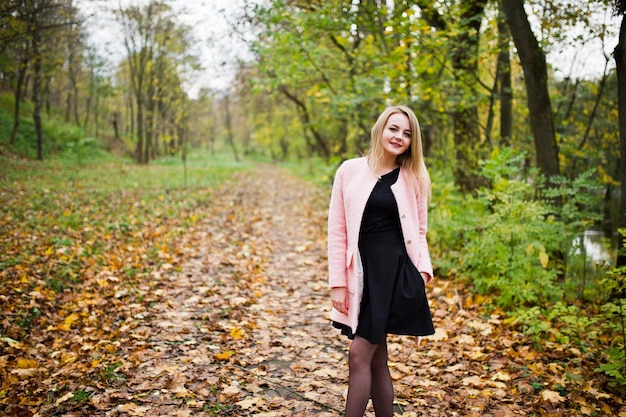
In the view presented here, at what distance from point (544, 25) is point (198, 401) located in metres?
8.60

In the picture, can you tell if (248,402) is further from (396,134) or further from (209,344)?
(396,134)

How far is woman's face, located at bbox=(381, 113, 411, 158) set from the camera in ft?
9.20

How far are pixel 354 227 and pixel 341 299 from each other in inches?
18.2

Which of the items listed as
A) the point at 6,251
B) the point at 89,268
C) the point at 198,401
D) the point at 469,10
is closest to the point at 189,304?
the point at 89,268

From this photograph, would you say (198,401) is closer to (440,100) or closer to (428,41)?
(428,41)

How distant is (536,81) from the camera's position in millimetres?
5703

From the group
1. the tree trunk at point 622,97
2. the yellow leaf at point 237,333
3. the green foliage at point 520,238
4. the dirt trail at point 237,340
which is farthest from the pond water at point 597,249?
the yellow leaf at point 237,333

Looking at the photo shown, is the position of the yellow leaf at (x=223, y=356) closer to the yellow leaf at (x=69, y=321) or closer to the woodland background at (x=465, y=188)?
the woodland background at (x=465, y=188)

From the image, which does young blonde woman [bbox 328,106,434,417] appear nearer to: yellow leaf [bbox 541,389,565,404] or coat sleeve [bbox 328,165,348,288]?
coat sleeve [bbox 328,165,348,288]

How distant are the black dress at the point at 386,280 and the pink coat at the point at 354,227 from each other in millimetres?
43

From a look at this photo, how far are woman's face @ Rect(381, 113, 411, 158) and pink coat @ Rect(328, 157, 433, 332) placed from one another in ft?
0.53

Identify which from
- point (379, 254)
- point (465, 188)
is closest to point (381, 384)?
point (379, 254)

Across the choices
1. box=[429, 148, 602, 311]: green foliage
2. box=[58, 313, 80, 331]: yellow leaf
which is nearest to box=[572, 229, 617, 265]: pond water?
box=[429, 148, 602, 311]: green foliage

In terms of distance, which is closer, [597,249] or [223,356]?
[223,356]
